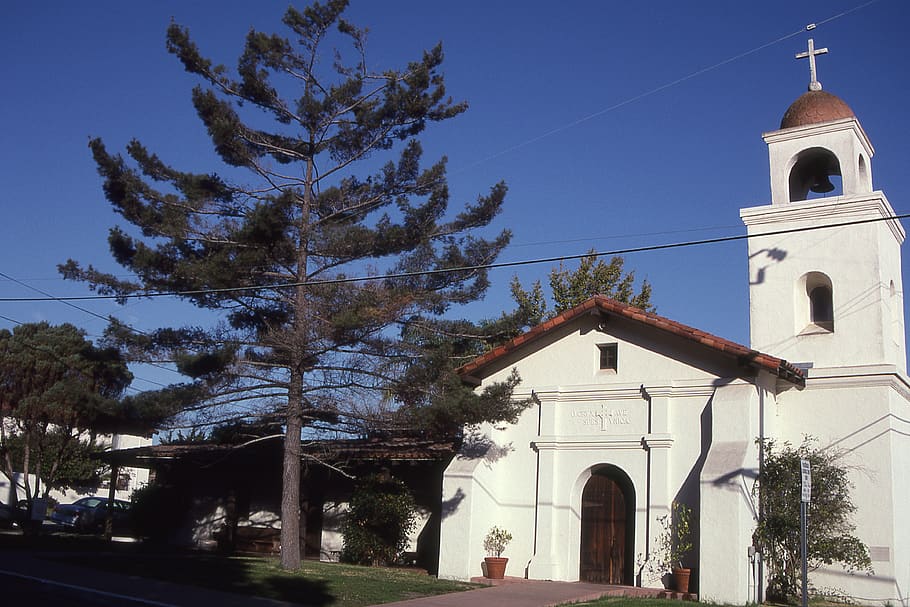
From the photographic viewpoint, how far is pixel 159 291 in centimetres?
1942

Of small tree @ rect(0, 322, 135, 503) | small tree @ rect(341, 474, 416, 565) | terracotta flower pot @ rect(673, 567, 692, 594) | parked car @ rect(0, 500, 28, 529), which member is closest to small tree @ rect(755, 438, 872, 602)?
terracotta flower pot @ rect(673, 567, 692, 594)

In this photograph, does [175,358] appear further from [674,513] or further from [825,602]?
[825,602]

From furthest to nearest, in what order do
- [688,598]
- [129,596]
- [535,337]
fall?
[535,337] < [688,598] < [129,596]

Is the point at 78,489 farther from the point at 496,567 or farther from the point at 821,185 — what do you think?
the point at 821,185

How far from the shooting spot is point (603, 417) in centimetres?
1895

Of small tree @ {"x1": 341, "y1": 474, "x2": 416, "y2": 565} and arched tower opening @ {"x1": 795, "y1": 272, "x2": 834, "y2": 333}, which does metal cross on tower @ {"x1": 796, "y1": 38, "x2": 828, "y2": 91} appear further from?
small tree @ {"x1": 341, "y1": 474, "x2": 416, "y2": 565}

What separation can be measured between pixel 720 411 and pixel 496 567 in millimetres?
5729

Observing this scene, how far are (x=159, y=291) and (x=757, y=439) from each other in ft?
43.3

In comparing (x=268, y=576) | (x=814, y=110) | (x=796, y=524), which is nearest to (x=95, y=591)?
(x=268, y=576)

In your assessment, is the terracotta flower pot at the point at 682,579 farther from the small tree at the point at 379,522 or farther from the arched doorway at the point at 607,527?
the small tree at the point at 379,522

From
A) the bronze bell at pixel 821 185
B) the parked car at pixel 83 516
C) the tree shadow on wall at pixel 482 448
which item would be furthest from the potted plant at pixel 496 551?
the parked car at pixel 83 516

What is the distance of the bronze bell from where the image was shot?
21516 millimetres

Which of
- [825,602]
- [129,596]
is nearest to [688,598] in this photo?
[825,602]

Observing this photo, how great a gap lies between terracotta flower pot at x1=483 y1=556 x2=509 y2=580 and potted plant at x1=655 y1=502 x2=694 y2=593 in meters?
3.26
